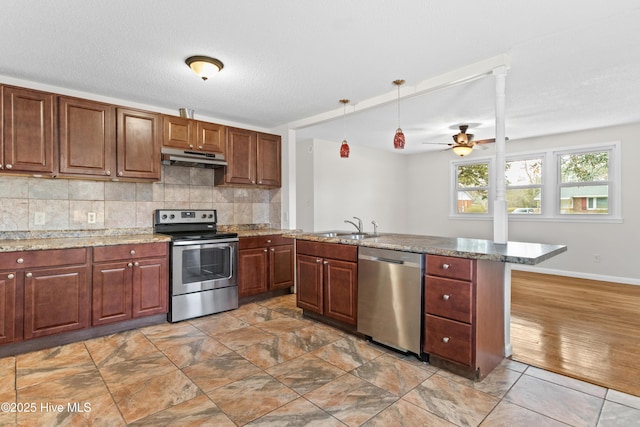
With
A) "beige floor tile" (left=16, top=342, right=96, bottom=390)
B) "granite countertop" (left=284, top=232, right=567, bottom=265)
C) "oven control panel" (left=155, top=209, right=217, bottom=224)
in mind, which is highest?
"oven control panel" (left=155, top=209, right=217, bottom=224)

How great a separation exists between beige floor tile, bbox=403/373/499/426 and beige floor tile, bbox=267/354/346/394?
543 millimetres

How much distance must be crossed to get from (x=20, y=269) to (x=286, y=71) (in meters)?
2.67

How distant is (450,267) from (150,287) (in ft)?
9.06

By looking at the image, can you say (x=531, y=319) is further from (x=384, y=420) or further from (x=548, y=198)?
(x=548, y=198)

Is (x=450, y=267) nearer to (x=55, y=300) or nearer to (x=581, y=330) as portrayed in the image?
(x=581, y=330)

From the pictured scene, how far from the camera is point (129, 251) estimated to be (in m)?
3.16

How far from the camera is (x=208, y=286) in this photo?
3652 millimetres

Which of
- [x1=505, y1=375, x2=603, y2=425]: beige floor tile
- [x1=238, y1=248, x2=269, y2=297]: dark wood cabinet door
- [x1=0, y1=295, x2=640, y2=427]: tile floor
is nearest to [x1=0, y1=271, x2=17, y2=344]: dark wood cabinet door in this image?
[x1=0, y1=295, x2=640, y2=427]: tile floor

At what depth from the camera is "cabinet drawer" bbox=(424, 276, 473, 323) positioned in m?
2.26

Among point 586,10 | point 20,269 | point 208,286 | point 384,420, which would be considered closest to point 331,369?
point 384,420

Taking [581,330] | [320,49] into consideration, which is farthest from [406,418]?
[320,49]

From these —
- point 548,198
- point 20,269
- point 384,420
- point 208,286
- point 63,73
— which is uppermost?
point 63,73

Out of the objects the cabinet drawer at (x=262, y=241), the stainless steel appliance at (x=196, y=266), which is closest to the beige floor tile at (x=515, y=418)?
the stainless steel appliance at (x=196, y=266)

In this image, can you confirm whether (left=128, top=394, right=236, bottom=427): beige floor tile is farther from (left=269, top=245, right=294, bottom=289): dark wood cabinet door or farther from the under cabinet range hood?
the under cabinet range hood
